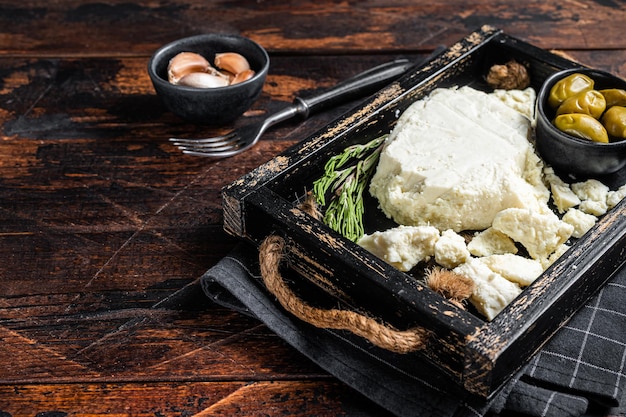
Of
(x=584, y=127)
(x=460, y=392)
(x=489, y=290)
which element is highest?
(x=584, y=127)

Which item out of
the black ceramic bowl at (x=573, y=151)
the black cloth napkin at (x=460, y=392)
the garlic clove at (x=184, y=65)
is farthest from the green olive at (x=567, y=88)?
the garlic clove at (x=184, y=65)

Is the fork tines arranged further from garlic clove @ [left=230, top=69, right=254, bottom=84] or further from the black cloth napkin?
the black cloth napkin

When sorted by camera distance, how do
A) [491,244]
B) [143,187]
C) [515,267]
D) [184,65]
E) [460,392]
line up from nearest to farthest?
[460,392]
[515,267]
[491,244]
[143,187]
[184,65]

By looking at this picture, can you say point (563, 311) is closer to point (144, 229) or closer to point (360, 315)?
point (360, 315)

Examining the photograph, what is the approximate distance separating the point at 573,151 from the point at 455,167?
0.87ft

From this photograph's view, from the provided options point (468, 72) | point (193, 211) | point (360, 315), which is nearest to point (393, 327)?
point (360, 315)

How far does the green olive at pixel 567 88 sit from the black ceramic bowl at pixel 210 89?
2.25 feet

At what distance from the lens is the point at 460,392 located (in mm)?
1459

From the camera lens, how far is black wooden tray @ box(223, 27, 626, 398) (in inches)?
54.9

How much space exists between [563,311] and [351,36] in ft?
4.11

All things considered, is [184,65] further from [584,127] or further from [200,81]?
[584,127]

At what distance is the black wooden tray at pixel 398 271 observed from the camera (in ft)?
4.57

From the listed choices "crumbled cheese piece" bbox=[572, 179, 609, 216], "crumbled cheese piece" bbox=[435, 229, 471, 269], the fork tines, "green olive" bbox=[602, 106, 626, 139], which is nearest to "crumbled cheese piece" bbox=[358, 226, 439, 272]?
"crumbled cheese piece" bbox=[435, 229, 471, 269]

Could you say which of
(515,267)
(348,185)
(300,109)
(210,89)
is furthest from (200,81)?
(515,267)
